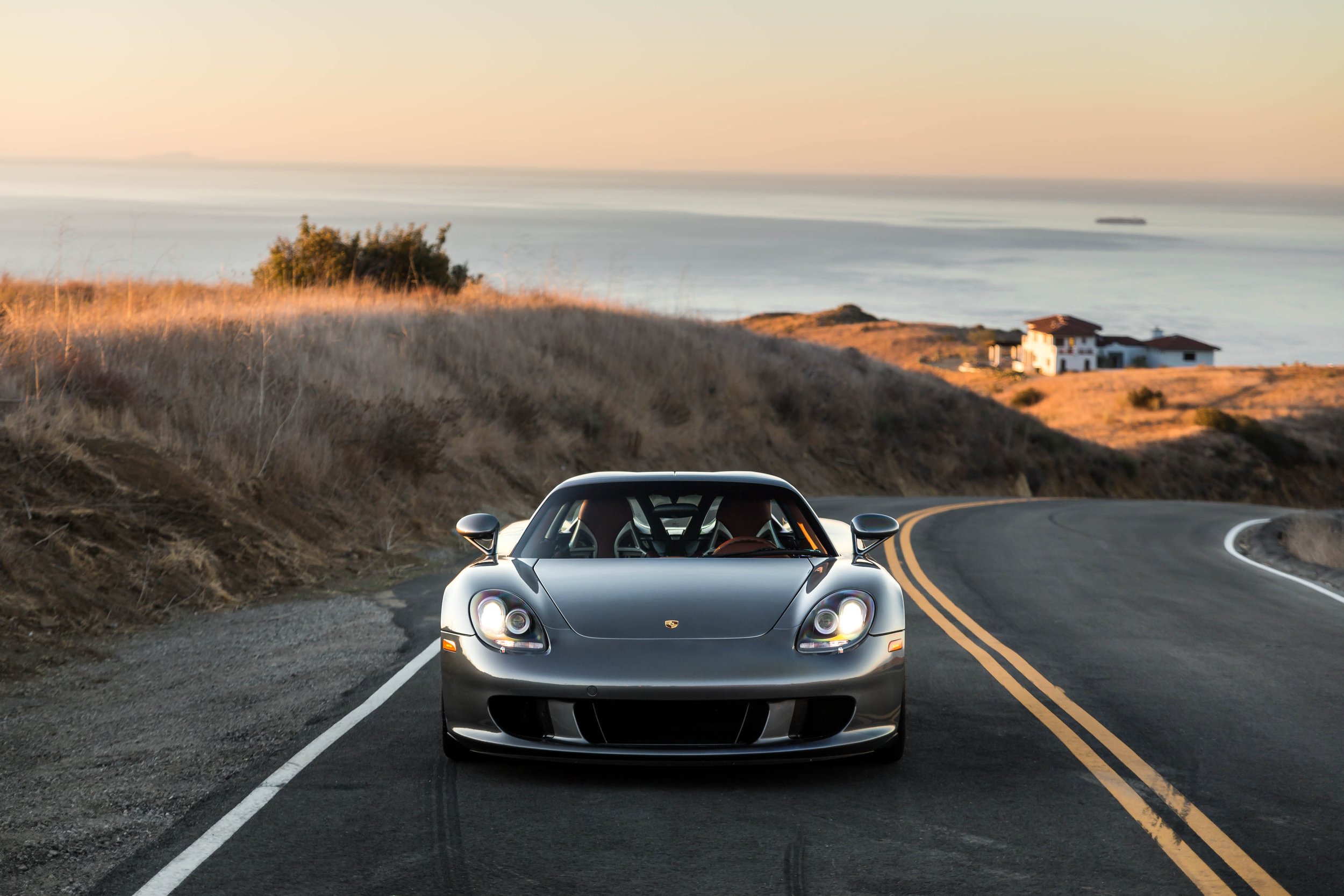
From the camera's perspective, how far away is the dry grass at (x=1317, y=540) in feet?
58.1

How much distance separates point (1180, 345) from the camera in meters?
130

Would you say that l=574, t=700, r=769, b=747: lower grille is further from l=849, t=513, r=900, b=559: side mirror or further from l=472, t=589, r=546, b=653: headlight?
l=849, t=513, r=900, b=559: side mirror

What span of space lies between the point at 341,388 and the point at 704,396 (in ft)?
61.8

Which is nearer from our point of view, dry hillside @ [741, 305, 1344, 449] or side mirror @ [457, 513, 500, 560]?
side mirror @ [457, 513, 500, 560]

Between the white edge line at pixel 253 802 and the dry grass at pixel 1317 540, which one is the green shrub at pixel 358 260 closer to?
the dry grass at pixel 1317 540

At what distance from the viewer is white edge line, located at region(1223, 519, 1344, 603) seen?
13.4 meters

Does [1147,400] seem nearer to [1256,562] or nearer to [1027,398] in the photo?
[1027,398]

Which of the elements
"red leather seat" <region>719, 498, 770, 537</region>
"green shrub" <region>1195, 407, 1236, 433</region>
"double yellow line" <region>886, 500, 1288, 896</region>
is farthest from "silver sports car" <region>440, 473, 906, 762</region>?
"green shrub" <region>1195, 407, 1236, 433</region>

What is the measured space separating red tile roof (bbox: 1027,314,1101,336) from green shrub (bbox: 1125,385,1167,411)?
135ft

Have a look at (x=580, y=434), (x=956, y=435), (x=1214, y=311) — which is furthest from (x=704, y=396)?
(x=1214, y=311)

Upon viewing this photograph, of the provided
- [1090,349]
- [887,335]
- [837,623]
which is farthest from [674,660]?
[887,335]

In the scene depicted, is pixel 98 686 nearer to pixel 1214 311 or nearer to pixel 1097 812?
pixel 1097 812

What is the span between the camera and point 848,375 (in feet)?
146

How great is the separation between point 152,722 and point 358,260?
2810 cm
